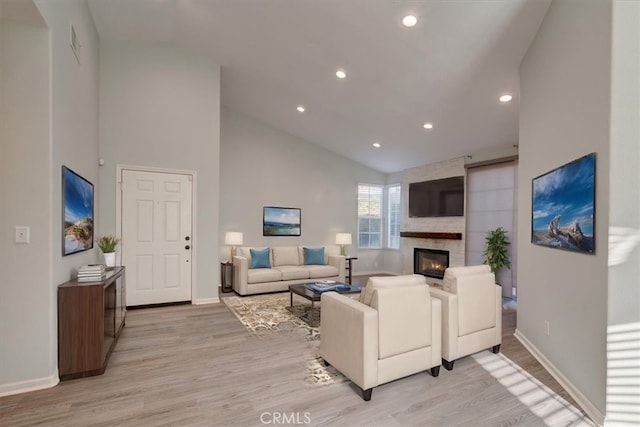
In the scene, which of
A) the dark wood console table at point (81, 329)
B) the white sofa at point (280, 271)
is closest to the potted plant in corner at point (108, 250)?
the dark wood console table at point (81, 329)

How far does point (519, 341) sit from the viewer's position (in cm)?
348

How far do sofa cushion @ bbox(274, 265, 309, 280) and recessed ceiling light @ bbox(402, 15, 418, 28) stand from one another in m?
4.30

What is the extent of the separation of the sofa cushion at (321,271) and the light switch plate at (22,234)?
4.33 metres

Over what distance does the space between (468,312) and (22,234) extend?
149 inches

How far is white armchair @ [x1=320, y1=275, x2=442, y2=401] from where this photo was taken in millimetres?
2295

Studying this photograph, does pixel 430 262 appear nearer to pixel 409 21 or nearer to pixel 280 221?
pixel 280 221

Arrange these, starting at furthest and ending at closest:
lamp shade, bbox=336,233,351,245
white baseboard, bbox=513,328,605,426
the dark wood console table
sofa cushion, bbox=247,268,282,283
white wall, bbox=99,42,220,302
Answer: lamp shade, bbox=336,233,351,245
sofa cushion, bbox=247,268,282,283
white wall, bbox=99,42,220,302
the dark wood console table
white baseboard, bbox=513,328,605,426

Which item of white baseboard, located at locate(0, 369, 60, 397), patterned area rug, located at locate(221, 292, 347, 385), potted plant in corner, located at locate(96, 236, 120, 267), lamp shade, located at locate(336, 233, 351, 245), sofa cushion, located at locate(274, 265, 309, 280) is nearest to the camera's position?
white baseboard, located at locate(0, 369, 60, 397)

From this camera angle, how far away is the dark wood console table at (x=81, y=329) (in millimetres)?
2578

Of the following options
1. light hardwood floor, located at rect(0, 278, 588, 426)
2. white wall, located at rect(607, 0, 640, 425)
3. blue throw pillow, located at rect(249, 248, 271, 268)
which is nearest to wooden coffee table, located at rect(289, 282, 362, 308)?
light hardwood floor, located at rect(0, 278, 588, 426)

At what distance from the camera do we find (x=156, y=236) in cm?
475

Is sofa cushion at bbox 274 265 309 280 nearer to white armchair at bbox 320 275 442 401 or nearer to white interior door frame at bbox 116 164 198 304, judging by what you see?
white interior door frame at bbox 116 164 198 304

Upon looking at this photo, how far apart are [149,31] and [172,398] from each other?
4688 millimetres

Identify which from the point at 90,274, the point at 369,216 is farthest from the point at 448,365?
the point at 369,216
